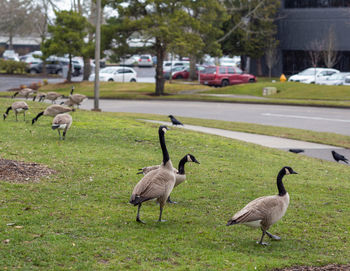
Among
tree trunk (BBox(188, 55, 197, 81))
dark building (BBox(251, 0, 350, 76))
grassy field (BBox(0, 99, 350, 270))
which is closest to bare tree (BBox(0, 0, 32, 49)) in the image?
tree trunk (BBox(188, 55, 197, 81))

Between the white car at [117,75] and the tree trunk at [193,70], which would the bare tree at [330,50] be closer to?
the tree trunk at [193,70]

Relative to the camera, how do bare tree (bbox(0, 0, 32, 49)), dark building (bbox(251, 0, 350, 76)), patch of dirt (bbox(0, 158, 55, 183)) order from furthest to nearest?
bare tree (bbox(0, 0, 32, 49)) → dark building (bbox(251, 0, 350, 76)) → patch of dirt (bbox(0, 158, 55, 183))

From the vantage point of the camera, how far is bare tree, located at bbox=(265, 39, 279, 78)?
56906 mm

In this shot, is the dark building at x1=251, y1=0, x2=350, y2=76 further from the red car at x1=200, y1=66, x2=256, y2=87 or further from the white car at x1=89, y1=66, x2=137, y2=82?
the white car at x1=89, y1=66, x2=137, y2=82

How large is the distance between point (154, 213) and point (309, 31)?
5120cm

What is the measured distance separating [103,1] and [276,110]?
47.4 feet

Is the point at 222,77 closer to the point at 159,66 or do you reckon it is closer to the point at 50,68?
the point at 159,66

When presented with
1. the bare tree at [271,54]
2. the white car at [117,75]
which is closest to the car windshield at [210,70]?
the white car at [117,75]

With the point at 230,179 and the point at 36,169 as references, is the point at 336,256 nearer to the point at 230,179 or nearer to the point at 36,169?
the point at 230,179

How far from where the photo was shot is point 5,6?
7212 centimetres

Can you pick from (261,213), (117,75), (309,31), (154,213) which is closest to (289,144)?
(154,213)

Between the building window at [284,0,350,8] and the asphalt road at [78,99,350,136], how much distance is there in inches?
1076

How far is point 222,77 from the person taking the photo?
46594 mm

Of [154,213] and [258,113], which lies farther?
[258,113]
